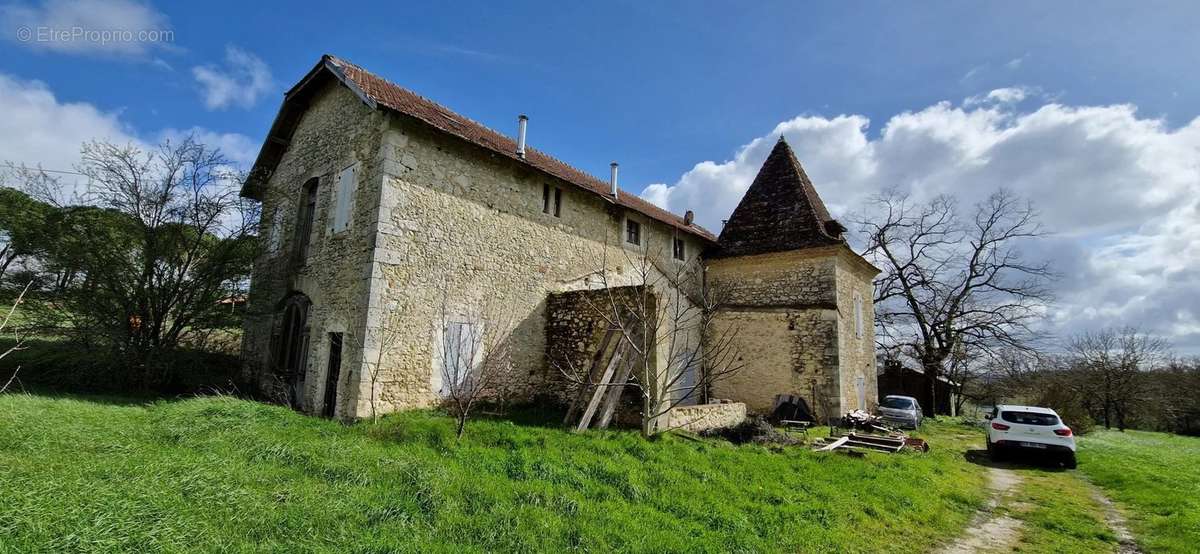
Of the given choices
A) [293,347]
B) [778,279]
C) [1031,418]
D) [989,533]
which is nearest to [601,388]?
[989,533]

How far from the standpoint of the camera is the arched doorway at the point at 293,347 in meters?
10.9

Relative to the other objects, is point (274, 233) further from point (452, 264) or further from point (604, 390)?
point (604, 390)

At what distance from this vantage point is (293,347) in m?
11.4

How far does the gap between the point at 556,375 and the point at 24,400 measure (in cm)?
878

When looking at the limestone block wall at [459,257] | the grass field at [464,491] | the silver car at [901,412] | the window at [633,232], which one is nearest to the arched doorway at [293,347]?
the grass field at [464,491]

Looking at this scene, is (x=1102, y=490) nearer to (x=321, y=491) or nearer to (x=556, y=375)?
(x=556, y=375)

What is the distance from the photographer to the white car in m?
10.4

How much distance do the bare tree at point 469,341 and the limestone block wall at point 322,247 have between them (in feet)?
5.10

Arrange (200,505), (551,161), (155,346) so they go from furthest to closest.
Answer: (551,161) < (155,346) < (200,505)

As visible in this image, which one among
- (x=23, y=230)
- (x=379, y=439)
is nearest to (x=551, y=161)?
(x=379, y=439)

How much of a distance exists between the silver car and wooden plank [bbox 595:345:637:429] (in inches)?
384

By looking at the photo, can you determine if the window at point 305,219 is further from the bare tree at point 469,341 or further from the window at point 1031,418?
the window at point 1031,418

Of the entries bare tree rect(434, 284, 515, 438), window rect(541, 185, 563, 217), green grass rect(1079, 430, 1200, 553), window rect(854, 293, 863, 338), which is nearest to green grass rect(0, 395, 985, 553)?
bare tree rect(434, 284, 515, 438)

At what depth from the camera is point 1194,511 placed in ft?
21.8
